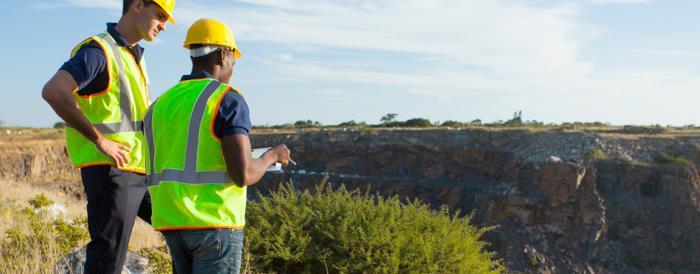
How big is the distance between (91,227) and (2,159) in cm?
2863

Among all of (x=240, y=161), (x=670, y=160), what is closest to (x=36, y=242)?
(x=240, y=161)

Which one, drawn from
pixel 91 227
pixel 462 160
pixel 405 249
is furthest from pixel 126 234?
pixel 462 160

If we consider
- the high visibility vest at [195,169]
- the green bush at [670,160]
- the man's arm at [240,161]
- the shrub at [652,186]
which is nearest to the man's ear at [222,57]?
the high visibility vest at [195,169]

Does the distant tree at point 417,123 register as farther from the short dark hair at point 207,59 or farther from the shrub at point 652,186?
the short dark hair at point 207,59

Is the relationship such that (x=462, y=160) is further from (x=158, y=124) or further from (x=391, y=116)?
(x=158, y=124)

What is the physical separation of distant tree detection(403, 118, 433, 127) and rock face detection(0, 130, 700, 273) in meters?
9.30

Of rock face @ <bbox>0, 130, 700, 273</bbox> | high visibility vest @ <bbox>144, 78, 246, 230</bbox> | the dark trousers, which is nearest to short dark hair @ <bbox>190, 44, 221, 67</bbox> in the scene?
high visibility vest @ <bbox>144, 78, 246, 230</bbox>

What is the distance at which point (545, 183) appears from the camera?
39062mm

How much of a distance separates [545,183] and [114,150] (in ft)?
124

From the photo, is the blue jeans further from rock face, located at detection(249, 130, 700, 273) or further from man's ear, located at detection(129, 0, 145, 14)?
rock face, located at detection(249, 130, 700, 273)

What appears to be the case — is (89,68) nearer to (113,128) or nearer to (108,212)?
(113,128)

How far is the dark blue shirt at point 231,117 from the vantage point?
2.66 metres

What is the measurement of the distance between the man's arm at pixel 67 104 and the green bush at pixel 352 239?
2854 mm

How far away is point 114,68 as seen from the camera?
3.51 metres
